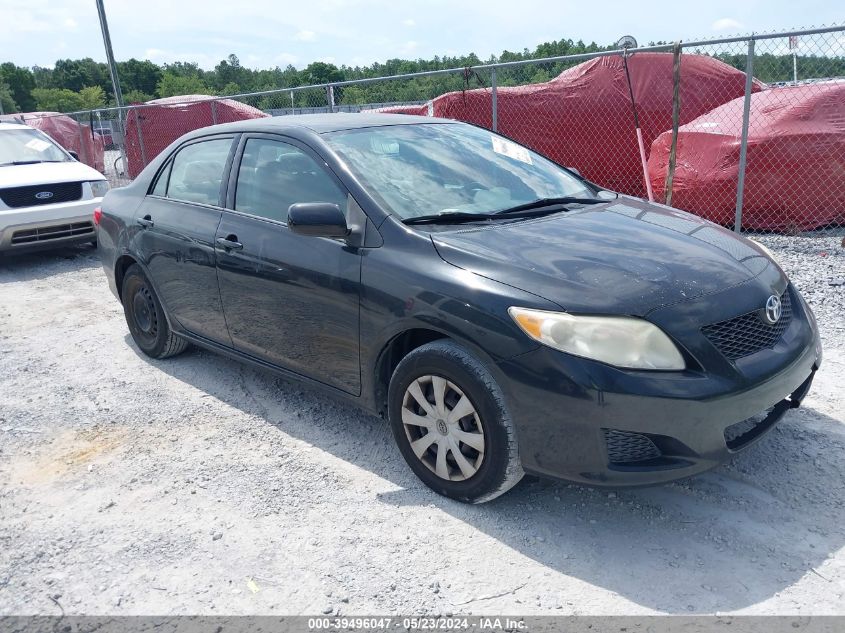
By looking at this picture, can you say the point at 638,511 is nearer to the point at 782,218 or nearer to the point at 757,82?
the point at 782,218

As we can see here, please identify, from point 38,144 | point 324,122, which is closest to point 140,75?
point 38,144

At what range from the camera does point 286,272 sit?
3.66 meters

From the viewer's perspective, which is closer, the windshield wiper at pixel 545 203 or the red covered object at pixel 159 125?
the windshield wiper at pixel 545 203

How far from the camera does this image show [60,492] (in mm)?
3482

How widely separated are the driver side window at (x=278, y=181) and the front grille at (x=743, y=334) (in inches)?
69.8

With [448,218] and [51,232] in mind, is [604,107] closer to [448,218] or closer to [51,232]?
[448,218]

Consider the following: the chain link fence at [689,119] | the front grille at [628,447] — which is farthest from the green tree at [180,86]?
the front grille at [628,447]

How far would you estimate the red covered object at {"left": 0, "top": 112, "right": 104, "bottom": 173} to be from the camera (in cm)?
1828

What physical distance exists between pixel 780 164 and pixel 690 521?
19.6ft

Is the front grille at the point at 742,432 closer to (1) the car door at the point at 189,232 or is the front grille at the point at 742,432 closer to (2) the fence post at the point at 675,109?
(1) the car door at the point at 189,232

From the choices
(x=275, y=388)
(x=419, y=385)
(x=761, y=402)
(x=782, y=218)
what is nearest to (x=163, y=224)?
(x=275, y=388)

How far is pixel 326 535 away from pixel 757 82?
8664 mm

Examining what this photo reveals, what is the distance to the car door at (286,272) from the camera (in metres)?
3.45

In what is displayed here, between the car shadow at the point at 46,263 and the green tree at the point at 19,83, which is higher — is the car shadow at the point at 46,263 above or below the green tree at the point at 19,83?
below
